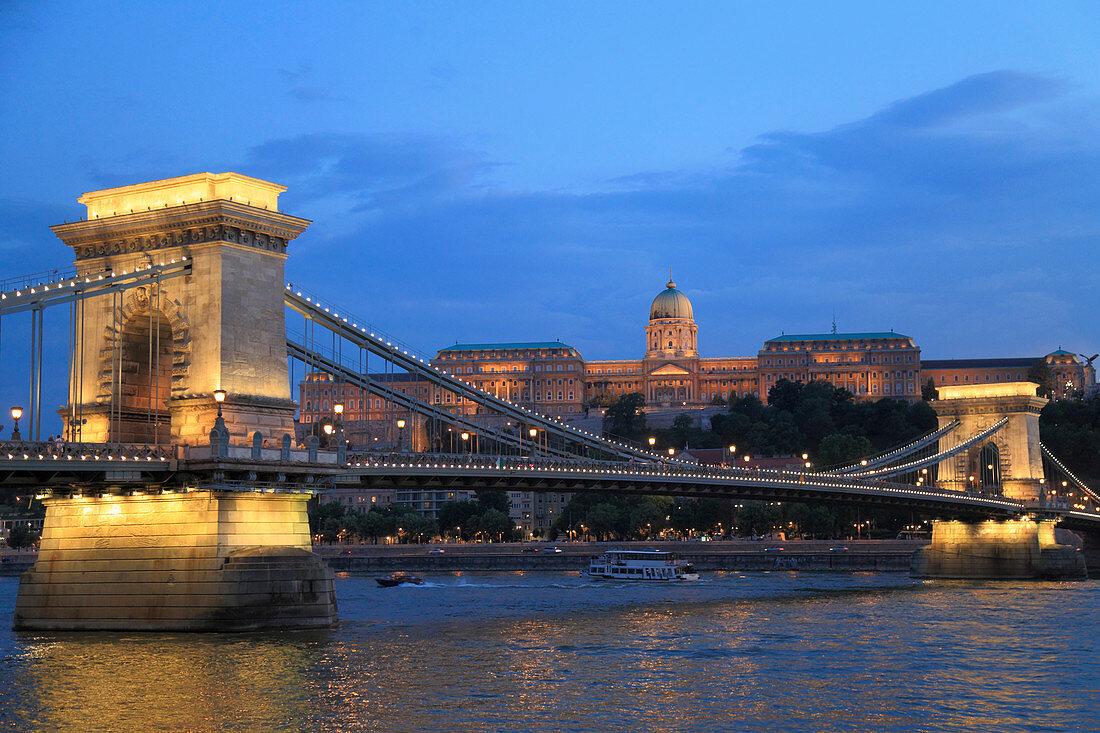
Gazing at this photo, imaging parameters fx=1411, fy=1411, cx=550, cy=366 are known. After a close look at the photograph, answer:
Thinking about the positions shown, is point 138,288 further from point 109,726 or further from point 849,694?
point 849,694

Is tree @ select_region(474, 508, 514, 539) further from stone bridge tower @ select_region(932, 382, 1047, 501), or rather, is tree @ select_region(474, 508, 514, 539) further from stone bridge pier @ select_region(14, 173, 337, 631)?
stone bridge pier @ select_region(14, 173, 337, 631)

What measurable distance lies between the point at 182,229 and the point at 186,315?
2.31 metres

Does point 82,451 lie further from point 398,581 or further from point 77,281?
point 398,581

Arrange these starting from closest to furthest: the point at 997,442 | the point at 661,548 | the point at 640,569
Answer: the point at 640,569 < the point at 997,442 < the point at 661,548

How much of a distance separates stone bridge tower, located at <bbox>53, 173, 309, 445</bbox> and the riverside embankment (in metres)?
64.5

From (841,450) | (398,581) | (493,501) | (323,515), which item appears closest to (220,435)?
(398,581)

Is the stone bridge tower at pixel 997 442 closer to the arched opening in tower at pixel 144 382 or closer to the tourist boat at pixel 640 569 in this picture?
the tourist boat at pixel 640 569

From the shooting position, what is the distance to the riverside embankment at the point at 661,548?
98938 millimetres

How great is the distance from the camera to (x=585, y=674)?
3331 centimetres

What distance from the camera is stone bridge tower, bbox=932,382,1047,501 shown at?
3305 inches

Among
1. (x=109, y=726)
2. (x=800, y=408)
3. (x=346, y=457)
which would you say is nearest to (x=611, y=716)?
(x=109, y=726)

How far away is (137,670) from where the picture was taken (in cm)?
3108

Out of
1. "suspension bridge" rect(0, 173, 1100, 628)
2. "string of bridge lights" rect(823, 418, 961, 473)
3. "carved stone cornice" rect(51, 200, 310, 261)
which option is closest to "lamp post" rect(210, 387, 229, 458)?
"suspension bridge" rect(0, 173, 1100, 628)

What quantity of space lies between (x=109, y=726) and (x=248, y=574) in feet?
31.9
